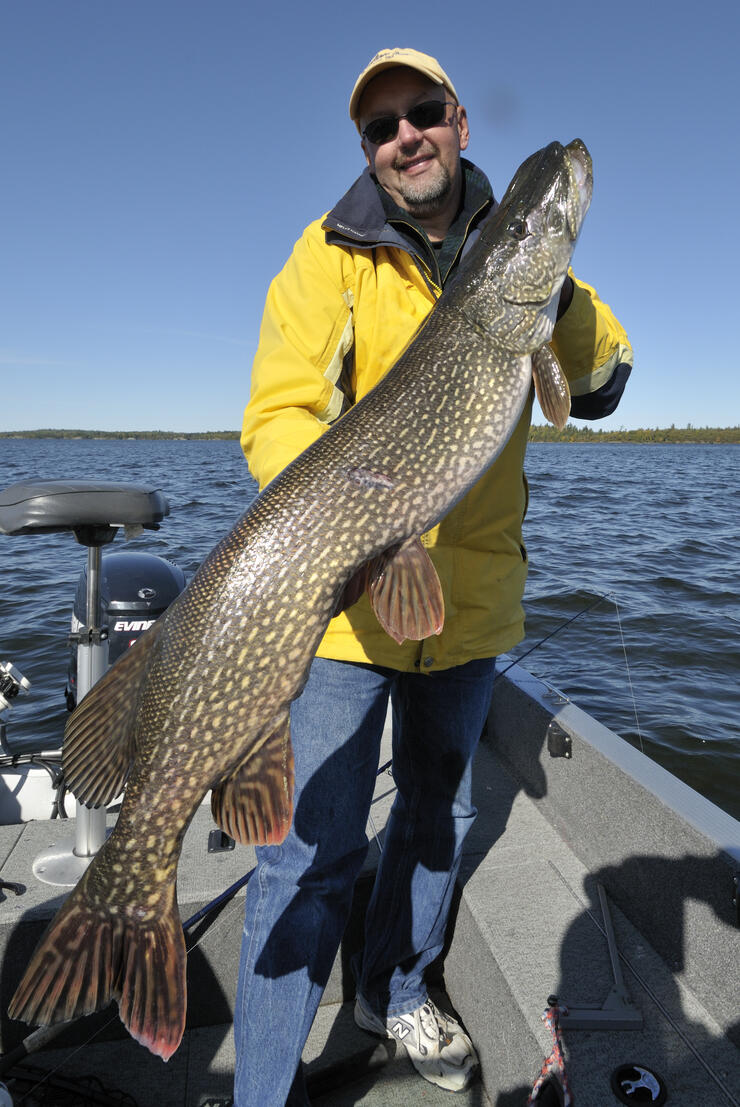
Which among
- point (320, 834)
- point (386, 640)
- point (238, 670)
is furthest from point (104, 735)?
point (386, 640)

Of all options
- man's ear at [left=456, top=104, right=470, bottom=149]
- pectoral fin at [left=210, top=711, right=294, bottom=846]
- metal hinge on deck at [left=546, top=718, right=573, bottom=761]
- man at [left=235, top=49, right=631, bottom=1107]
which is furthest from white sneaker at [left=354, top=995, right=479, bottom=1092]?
man's ear at [left=456, top=104, right=470, bottom=149]

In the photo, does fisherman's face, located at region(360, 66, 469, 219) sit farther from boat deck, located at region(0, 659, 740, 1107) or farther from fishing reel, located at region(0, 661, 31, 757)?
fishing reel, located at region(0, 661, 31, 757)

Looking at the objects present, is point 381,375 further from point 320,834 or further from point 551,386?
point 320,834

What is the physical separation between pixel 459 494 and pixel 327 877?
1044mm

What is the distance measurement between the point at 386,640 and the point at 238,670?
489 mm

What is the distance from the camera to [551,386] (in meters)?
2.03

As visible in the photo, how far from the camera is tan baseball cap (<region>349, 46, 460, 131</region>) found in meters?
2.17

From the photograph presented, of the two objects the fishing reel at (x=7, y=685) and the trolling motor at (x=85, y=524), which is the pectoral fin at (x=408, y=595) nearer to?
the trolling motor at (x=85, y=524)

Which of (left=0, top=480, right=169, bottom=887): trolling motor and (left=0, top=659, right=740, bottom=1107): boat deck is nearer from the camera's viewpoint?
(left=0, top=659, right=740, bottom=1107): boat deck

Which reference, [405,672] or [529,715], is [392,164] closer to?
[405,672]

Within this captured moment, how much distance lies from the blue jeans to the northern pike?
0.90ft

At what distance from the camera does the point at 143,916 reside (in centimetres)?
154

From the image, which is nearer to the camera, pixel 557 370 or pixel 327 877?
pixel 327 877

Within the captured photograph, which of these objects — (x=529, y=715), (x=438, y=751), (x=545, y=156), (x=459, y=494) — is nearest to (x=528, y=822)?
(x=529, y=715)
